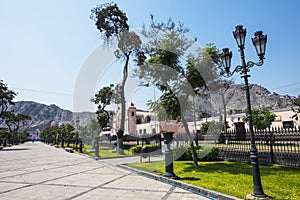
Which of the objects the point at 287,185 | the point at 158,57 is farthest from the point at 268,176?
the point at 158,57

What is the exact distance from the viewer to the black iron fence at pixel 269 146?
8.33 metres

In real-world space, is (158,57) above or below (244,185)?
above

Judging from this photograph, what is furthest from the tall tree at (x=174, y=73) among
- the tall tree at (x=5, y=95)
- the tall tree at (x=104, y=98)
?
the tall tree at (x=5, y=95)

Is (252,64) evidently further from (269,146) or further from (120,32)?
(120,32)

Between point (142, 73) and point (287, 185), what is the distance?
7.45 meters

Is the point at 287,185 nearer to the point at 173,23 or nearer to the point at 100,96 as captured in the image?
the point at 173,23

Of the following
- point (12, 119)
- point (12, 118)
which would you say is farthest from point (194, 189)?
point (12, 119)

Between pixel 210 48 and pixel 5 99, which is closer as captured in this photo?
pixel 210 48

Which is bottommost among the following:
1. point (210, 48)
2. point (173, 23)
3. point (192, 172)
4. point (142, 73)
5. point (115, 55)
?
point (192, 172)

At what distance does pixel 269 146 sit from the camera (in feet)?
31.2

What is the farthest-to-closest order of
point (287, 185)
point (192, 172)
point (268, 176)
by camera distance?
point (192, 172) < point (268, 176) < point (287, 185)

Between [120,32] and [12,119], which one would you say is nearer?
[120,32]

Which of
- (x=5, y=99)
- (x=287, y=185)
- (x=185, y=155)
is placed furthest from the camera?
(x=5, y=99)

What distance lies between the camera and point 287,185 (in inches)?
230
